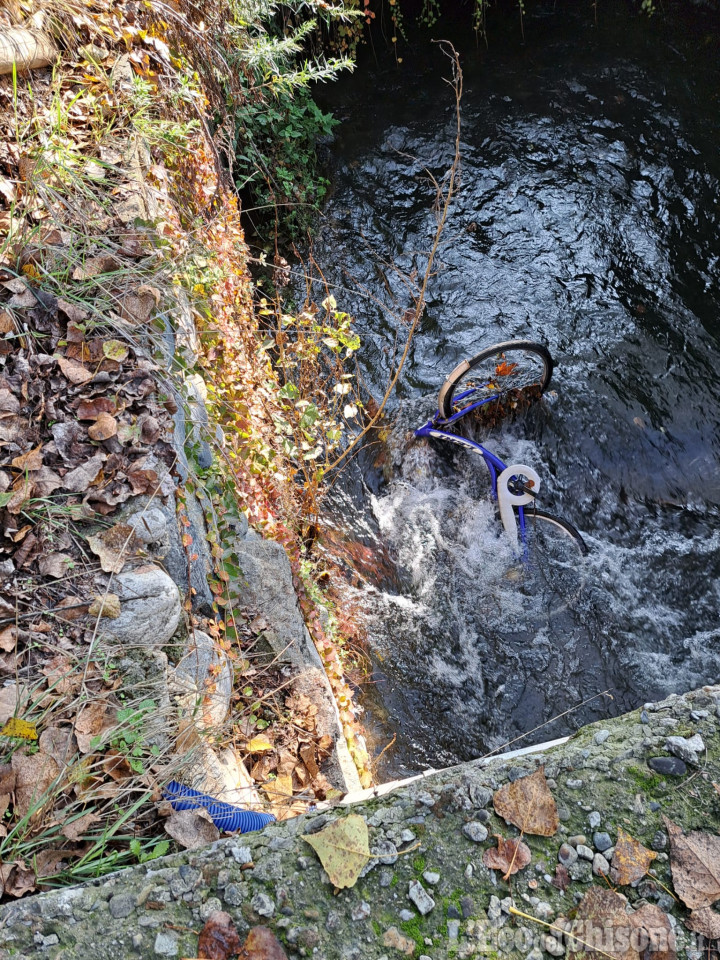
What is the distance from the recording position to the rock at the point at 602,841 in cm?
170

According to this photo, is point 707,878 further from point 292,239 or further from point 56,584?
point 292,239

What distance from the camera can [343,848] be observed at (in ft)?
5.67

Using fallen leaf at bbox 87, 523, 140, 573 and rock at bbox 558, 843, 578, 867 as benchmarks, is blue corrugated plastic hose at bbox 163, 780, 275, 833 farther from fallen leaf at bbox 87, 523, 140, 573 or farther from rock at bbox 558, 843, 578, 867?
rock at bbox 558, 843, 578, 867

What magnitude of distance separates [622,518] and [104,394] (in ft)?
12.4

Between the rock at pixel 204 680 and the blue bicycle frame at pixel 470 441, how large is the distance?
8.11 feet

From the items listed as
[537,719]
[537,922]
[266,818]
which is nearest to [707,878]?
[537,922]

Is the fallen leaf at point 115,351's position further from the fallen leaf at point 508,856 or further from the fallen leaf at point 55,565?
the fallen leaf at point 508,856

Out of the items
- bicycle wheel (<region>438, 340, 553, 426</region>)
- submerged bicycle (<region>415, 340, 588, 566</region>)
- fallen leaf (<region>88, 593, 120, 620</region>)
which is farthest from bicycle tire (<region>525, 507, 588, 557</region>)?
fallen leaf (<region>88, 593, 120, 620</region>)

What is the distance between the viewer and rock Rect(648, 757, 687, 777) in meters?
1.81

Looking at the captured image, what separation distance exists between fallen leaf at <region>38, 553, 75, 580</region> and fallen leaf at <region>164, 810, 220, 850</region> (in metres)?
0.95

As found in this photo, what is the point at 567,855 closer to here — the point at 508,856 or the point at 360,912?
the point at 508,856

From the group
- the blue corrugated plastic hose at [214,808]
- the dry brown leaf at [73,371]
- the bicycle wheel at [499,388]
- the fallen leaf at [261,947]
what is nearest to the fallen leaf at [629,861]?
the fallen leaf at [261,947]

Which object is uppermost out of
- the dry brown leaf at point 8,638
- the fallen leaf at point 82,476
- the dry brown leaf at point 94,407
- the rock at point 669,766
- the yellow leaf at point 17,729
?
the dry brown leaf at point 94,407

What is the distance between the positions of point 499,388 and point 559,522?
4.06 feet
